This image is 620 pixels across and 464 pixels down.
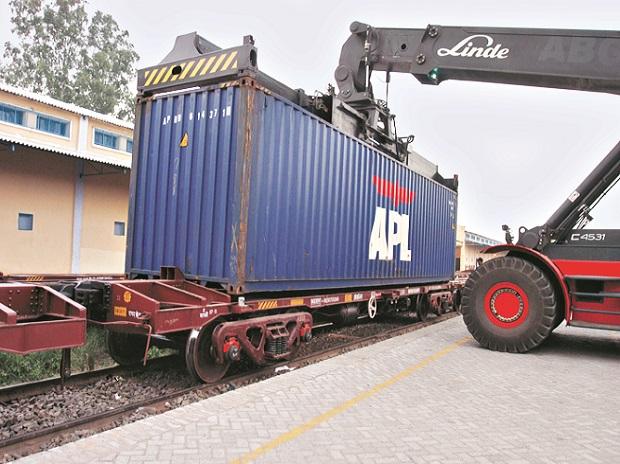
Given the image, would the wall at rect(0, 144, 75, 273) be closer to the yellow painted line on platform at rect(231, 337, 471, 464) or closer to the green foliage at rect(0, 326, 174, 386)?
the green foliage at rect(0, 326, 174, 386)

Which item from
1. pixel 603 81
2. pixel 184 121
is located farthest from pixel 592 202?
pixel 184 121

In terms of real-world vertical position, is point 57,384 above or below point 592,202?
below

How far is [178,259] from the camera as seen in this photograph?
6148 mm

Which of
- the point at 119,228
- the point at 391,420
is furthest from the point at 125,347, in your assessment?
the point at 119,228

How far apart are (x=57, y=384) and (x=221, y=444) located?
9.28 ft

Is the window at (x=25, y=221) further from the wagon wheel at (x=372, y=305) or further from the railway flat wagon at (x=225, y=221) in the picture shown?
the wagon wheel at (x=372, y=305)

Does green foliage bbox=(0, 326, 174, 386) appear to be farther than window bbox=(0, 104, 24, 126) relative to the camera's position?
No

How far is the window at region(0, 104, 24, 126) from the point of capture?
49.9 ft

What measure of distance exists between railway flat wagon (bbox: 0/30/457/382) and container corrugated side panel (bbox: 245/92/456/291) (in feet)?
0.08

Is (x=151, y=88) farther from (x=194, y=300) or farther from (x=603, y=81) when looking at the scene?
(x=603, y=81)

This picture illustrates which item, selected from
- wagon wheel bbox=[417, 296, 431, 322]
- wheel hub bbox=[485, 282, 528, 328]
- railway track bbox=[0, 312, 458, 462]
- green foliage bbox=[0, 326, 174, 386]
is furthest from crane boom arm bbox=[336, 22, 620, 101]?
green foliage bbox=[0, 326, 174, 386]

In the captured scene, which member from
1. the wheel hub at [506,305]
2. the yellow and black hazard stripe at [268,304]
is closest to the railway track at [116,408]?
the yellow and black hazard stripe at [268,304]

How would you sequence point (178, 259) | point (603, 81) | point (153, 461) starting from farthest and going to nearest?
point (603, 81)
point (178, 259)
point (153, 461)

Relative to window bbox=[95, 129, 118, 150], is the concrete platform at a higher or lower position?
lower
